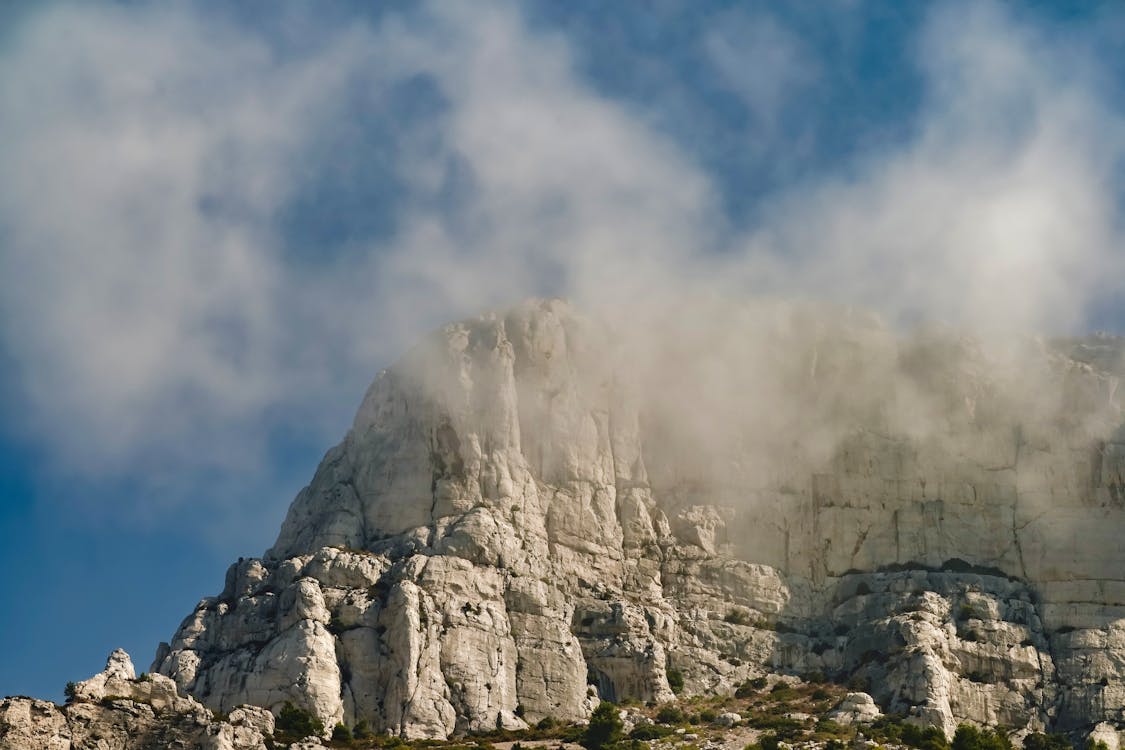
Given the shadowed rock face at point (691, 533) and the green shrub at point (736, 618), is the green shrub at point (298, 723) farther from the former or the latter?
the green shrub at point (736, 618)

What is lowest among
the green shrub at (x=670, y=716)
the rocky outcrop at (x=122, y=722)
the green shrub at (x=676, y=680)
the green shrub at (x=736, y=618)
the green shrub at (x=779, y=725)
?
the rocky outcrop at (x=122, y=722)

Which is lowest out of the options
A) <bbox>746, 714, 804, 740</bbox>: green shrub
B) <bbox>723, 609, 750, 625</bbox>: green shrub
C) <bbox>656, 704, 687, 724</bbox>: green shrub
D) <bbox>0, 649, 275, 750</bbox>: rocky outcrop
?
<bbox>0, 649, 275, 750</bbox>: rocky outcrop

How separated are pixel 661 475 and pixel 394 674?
33.4 meters

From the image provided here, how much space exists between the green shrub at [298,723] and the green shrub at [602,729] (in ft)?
56.8

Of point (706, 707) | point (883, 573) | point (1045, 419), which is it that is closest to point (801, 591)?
point (883, 573)

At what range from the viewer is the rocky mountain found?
410 feet

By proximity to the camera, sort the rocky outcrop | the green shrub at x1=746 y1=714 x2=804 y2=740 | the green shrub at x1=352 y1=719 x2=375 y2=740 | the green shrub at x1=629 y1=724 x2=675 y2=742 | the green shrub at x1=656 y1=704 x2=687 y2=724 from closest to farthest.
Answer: the rocky outcrop
the green shrub at x1=352 y1=719 x2=375 y2=740
the green shrub at x1=629 y1=724 x2=675 y2=742
the green shrub at x1=746 y1=714 x2=804 y2=740
the green shrub at x1=656 y1=704 x2=687 y2=724

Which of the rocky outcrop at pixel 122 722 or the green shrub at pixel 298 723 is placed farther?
the green shrub at pixel 298 723

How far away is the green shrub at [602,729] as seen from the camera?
387 feet

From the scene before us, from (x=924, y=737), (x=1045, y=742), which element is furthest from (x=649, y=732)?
(x=1045, y=742)

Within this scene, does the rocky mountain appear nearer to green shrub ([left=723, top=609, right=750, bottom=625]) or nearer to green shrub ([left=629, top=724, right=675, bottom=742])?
green shrub ([left=723, top=609, right=750, bottom=625])

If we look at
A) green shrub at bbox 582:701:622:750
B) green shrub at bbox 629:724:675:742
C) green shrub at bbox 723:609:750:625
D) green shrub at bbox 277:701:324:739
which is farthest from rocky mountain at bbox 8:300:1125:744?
green shrub at bbox 629:724:675:742

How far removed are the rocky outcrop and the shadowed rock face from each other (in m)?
11.4

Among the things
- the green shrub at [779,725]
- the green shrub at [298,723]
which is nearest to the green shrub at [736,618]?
the green shrub at [779,725]
